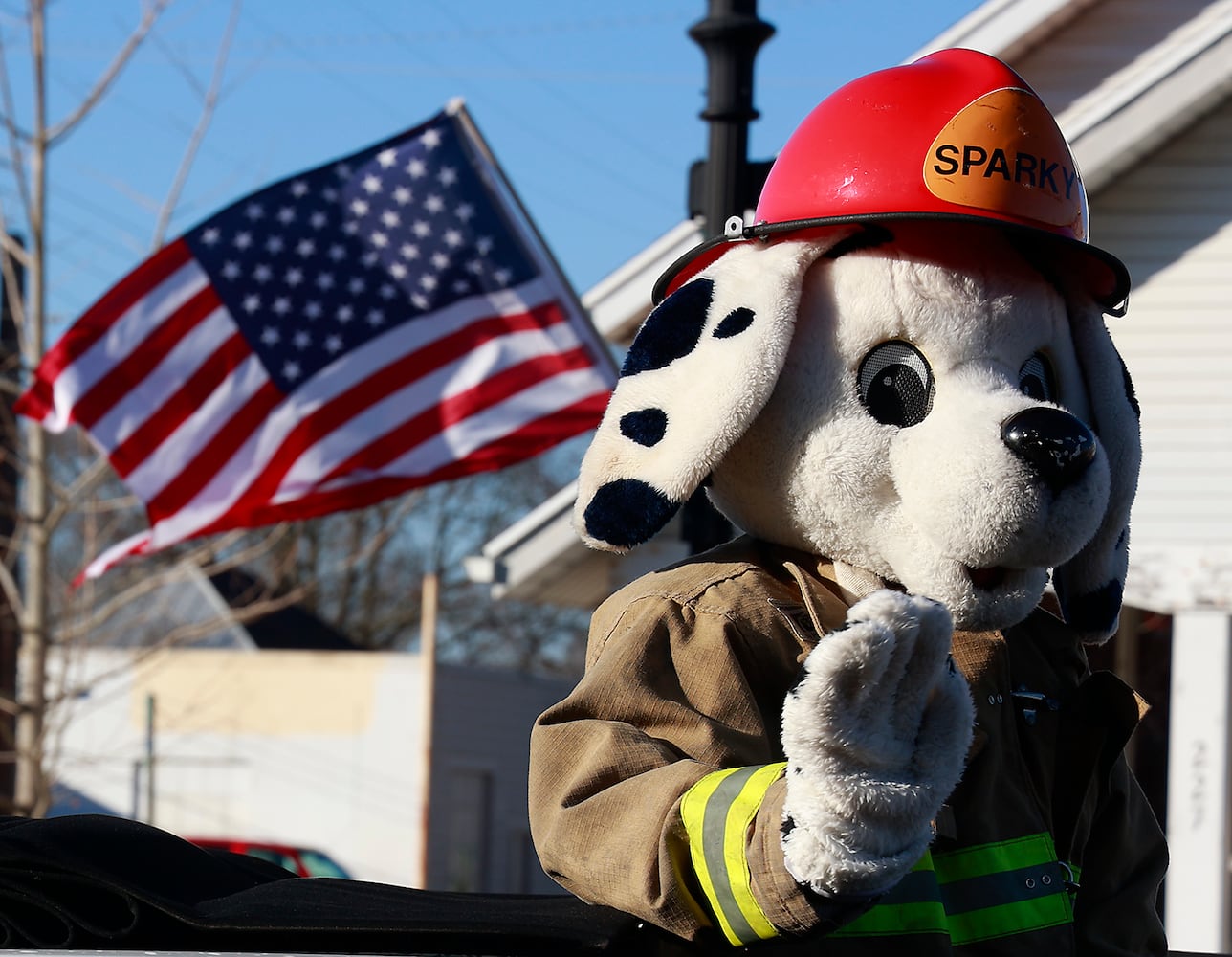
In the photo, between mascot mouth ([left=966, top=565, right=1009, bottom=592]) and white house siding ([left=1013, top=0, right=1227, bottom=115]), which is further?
white house siding ([left=1013, top=0, right=1227, bottom=115])

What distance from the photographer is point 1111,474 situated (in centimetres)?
234

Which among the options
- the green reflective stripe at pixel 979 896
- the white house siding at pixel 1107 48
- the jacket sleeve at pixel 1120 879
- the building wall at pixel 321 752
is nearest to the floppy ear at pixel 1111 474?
the jacket sleeve at pixel 1120 879

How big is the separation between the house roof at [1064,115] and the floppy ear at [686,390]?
3.41 metres

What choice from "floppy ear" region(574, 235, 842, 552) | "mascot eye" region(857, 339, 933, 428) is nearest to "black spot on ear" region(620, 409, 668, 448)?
"floppy ear" region(574, 235, 842, 552)

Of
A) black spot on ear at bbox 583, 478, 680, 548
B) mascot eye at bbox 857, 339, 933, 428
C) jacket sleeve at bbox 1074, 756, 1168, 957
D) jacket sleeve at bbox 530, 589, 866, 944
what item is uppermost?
mascot eye at bbox 857, 339, 933, 428

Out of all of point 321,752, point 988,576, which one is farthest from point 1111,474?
point 321,752

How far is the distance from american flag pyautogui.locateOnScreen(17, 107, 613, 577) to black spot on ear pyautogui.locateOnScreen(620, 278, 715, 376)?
15.0 ft

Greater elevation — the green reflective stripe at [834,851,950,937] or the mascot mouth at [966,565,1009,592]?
the mascot mouth at [966,565,1009,592]

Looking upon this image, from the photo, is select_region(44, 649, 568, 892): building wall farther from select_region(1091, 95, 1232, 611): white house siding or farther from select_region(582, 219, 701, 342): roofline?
select_region(1091, 95, 1232, 611): white house siding

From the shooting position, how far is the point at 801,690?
1560 mm

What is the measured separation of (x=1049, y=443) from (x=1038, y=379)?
0.31 meters

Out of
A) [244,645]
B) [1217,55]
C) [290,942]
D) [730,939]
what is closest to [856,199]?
[730,939]

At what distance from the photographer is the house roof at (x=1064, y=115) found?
6.21 meters

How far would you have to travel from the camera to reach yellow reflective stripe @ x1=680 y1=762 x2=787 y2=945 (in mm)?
1663
